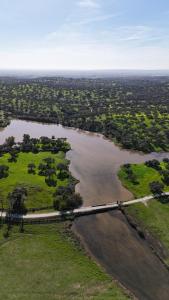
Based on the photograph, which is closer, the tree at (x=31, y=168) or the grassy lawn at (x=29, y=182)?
the grassy lawn at (x=29, y=182)

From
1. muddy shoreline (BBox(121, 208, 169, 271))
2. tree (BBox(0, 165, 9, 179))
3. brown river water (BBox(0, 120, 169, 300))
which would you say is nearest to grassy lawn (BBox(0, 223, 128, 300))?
brown river water (BBox(0, 120, 169, 300))

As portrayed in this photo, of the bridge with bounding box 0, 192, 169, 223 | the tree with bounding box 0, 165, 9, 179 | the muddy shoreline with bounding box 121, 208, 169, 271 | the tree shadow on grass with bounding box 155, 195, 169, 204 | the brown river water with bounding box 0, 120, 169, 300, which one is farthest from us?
the tree with bounding box 0, 165, 9, 179

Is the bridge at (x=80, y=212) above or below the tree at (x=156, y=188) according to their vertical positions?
below

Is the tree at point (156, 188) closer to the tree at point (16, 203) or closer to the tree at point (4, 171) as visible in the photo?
the tree at point (16, 203)

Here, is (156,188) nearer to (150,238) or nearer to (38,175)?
(150,238)

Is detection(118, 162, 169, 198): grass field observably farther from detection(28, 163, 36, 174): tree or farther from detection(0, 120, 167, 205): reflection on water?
detection(28, 163, 36, 174): tree

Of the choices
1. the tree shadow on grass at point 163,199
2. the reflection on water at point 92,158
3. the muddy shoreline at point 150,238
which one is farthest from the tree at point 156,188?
the muddy shoreline at point 150,238
